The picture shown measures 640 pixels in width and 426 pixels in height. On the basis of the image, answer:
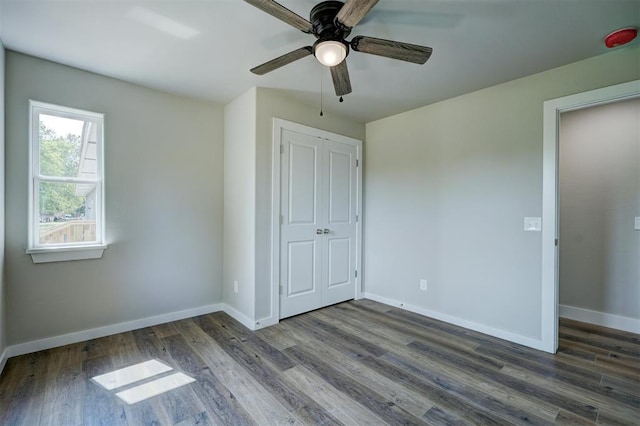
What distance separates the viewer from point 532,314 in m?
2.62

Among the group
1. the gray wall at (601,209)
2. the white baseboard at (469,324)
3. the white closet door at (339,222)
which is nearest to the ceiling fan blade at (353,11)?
the white closet door at (339,222)

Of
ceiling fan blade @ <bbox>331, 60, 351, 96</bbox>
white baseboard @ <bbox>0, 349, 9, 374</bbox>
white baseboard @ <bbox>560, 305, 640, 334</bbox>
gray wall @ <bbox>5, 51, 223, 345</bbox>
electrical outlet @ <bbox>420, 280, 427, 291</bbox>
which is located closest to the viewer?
ceiling fan blade @ <bbox>331, 60, 351, 96</bbox>

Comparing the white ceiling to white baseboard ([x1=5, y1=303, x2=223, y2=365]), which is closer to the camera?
the white ceiling

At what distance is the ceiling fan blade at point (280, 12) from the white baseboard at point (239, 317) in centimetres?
266

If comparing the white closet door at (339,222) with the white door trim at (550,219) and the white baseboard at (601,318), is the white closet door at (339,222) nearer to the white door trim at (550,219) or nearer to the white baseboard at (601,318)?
the white door trim at (550,219)

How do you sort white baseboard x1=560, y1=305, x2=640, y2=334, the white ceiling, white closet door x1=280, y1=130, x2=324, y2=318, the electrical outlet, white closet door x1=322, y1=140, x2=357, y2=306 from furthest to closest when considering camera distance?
white closet door x1=322, y1=140, x2=357, y2=306
the electrical outlet
white closet door x1=280, y1=130, x2=324, y2=318
white baseboard x1=560, y1=305, x2=640, y2=334
the white ceiling

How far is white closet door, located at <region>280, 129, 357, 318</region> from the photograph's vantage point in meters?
3.26

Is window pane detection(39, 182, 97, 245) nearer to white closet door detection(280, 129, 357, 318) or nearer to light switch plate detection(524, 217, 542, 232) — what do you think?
white closet door detection(280, 129, 357, 318)

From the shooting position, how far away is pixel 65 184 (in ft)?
8.62

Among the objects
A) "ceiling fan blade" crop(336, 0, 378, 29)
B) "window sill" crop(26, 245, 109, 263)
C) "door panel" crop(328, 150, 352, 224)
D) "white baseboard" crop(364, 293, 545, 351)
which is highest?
"ceiling fan blade" crop(336, 0, 378, 29)

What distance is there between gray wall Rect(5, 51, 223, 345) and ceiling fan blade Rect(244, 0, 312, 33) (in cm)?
217

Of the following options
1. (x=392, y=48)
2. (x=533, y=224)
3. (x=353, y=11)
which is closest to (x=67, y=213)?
(x=353, y=11)

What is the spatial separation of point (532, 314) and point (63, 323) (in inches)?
169

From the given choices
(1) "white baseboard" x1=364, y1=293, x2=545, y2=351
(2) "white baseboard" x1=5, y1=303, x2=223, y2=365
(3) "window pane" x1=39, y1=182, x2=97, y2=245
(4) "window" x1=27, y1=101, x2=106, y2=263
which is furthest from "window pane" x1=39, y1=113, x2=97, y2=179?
(1) "white baseboard" x1=364, y1=293, x2=545, y2=351
